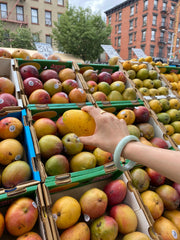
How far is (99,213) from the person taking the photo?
139cm

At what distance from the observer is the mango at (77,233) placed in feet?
4.04

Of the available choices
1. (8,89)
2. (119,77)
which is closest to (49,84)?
(8,89)

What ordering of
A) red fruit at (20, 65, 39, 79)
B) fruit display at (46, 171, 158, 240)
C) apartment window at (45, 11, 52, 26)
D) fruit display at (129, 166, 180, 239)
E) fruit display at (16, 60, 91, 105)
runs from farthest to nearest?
apartment window at (45, 11, 52, 26), red fruit at (20, 65, 39, 79), fruit display at (16, 60, 91, 105), fruit display at (129, 166, 180, 239), fruit display at (46, 171, 158, 240)

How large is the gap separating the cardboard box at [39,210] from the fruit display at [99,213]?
2.3 inches

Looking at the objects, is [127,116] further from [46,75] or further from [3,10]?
[3,10]

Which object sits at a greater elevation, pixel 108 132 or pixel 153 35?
pixel 153 35

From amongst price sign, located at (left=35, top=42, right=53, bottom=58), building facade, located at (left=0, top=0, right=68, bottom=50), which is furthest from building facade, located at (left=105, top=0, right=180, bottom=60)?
price sign, located at (left=35, top=42, right=53, bottom=58)

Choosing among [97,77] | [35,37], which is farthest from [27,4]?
[97,77]

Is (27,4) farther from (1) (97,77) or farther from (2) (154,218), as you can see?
(2) (154,218)

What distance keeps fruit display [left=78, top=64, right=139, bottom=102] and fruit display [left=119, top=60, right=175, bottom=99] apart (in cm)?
28

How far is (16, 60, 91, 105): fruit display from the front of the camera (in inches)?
85.0

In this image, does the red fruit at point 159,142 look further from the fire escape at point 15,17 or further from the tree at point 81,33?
the fire escape at point 15,17

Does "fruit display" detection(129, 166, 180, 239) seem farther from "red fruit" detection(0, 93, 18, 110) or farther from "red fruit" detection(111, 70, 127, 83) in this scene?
"red fruit" detection(111, 70, 127, 83)

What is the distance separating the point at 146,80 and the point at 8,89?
2.53 m
